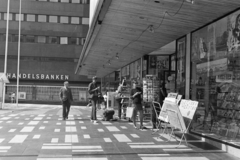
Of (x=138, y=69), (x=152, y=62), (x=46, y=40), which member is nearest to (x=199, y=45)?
(x=152, y=62)

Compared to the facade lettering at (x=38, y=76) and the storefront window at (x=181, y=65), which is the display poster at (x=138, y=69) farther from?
the facade lettering at (x=38, y=76)

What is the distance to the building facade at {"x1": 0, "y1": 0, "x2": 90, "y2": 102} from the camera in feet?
163

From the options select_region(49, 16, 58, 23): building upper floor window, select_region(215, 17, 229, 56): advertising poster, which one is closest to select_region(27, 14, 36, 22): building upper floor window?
select_region(49, 16, 58, 23): building upper floor window

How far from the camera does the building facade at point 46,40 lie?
163 ft

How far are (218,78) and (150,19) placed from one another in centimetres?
275

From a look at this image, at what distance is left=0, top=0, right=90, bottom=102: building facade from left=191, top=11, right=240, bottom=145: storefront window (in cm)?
4120

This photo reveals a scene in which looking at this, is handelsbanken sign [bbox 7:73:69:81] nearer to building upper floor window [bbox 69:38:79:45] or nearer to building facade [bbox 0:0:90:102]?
building facade [bbox 0:0:90:102]

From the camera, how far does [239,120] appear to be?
7965 millimetres

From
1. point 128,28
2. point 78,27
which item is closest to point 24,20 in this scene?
point 78,27

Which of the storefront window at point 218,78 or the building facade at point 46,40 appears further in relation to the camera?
the building facade at point 46,40

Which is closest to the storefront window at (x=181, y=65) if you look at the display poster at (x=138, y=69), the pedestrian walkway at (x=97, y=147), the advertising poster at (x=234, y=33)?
the pedestrian walkway at (x=97, y=147)

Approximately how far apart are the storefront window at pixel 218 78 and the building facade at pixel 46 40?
41.2 metres

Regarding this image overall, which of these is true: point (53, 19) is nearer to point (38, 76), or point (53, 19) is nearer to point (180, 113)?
point (38, 76)

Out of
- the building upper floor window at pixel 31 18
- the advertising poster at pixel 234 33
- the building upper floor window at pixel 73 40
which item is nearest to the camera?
the advertising poster at pixel 234 33
